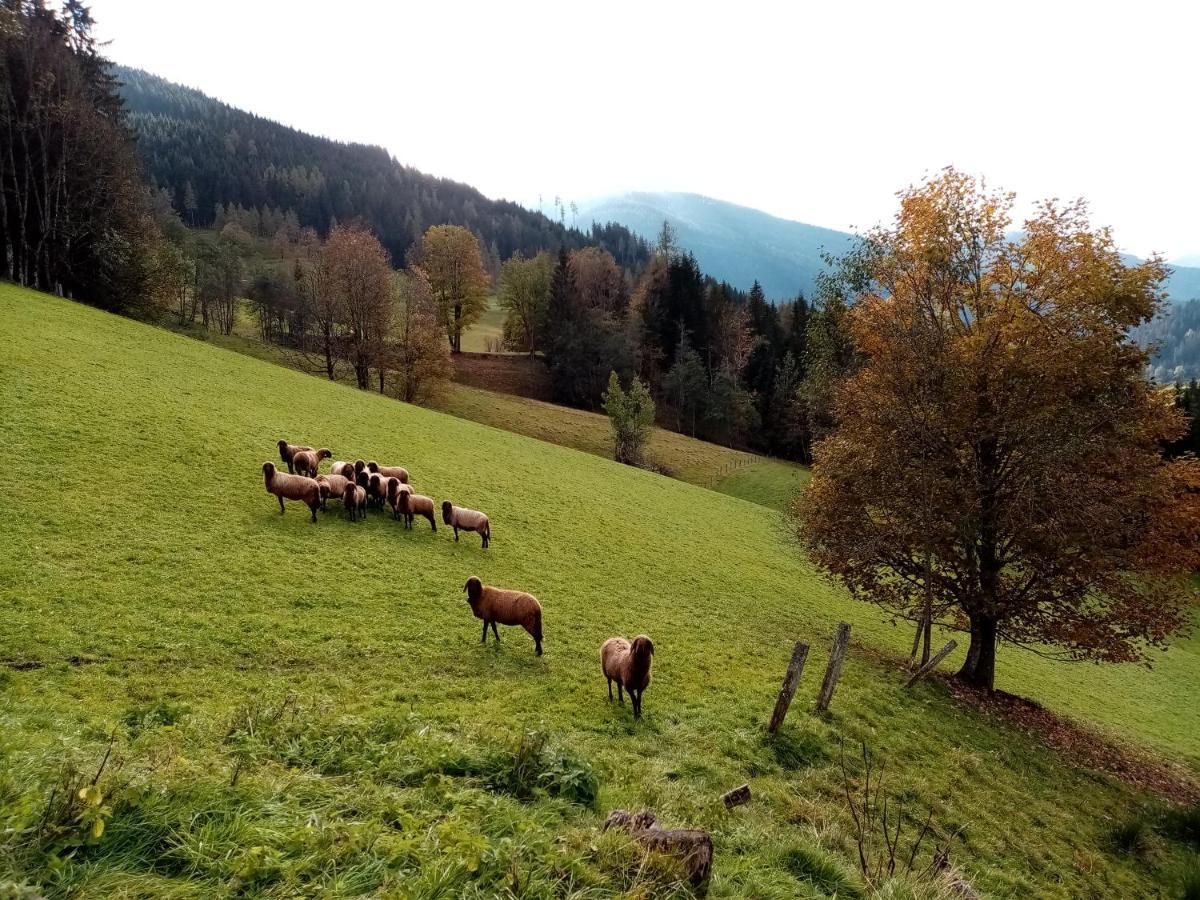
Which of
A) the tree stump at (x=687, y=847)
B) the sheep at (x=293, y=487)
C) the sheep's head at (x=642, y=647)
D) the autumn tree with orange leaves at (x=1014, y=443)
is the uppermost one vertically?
the autumn tree with orange leaves at (x=1014, y=443)

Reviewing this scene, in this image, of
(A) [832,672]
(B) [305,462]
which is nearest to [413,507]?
(B) [305,462]

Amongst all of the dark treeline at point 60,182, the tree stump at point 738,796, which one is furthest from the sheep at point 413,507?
the dark treeline at point 60,182

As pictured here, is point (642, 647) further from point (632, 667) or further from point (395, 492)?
point (395, 492)

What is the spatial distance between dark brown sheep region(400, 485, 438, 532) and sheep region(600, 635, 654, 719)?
11.5 meters

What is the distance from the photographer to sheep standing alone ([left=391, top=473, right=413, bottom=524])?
21312mm

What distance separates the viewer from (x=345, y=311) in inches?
2073

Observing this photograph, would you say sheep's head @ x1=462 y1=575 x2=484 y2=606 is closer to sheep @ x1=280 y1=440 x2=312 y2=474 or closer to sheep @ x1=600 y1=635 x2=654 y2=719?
sheep @ x1=600 y1=635 x2=654 y2=719

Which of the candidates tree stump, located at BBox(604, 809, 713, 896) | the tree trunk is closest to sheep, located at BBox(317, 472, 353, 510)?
tree stump, located at BBox(604, 809, 713, 896)

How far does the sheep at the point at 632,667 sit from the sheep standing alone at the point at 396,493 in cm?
1179

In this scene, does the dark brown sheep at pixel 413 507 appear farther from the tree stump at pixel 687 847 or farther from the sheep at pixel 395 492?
the tree stump at pixel 687 847

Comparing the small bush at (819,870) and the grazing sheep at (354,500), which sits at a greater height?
the small bush at (819,870)

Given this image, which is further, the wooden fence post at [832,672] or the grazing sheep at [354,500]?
the grazing sheep at [354,500]

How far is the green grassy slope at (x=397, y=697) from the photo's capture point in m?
4.79

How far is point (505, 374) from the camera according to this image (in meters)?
86.6
